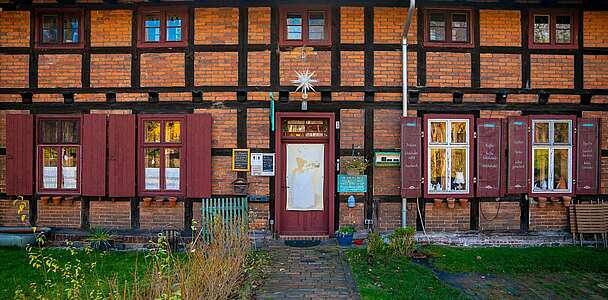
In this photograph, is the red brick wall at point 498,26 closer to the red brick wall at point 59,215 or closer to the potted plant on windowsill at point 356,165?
the potted plant on windowsill at point 356,165

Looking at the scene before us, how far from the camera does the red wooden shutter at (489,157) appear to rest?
27.8ft

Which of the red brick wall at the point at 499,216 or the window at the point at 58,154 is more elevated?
the window at the point at 58,154

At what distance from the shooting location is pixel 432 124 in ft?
28.1

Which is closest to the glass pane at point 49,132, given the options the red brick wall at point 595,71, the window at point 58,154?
the window at point 58,154

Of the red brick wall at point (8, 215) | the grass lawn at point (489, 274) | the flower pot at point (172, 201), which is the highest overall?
the flower pot at point (172, 201)

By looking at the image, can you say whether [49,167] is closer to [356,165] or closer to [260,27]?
[260,27]

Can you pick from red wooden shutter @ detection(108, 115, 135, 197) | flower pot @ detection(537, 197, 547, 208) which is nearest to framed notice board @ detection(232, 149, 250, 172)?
red wooden shutter @ detection(108, 115, 135, 197)

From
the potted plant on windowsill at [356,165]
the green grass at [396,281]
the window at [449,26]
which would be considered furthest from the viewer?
the window at [449,26]

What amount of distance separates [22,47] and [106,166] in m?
3.15

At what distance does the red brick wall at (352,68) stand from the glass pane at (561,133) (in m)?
4.18

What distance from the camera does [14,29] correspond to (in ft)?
28.9

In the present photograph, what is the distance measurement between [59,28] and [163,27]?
7.44ft

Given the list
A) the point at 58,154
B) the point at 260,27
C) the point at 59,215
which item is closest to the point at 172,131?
the point at 58,154

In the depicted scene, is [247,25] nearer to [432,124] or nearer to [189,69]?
[189,69]
